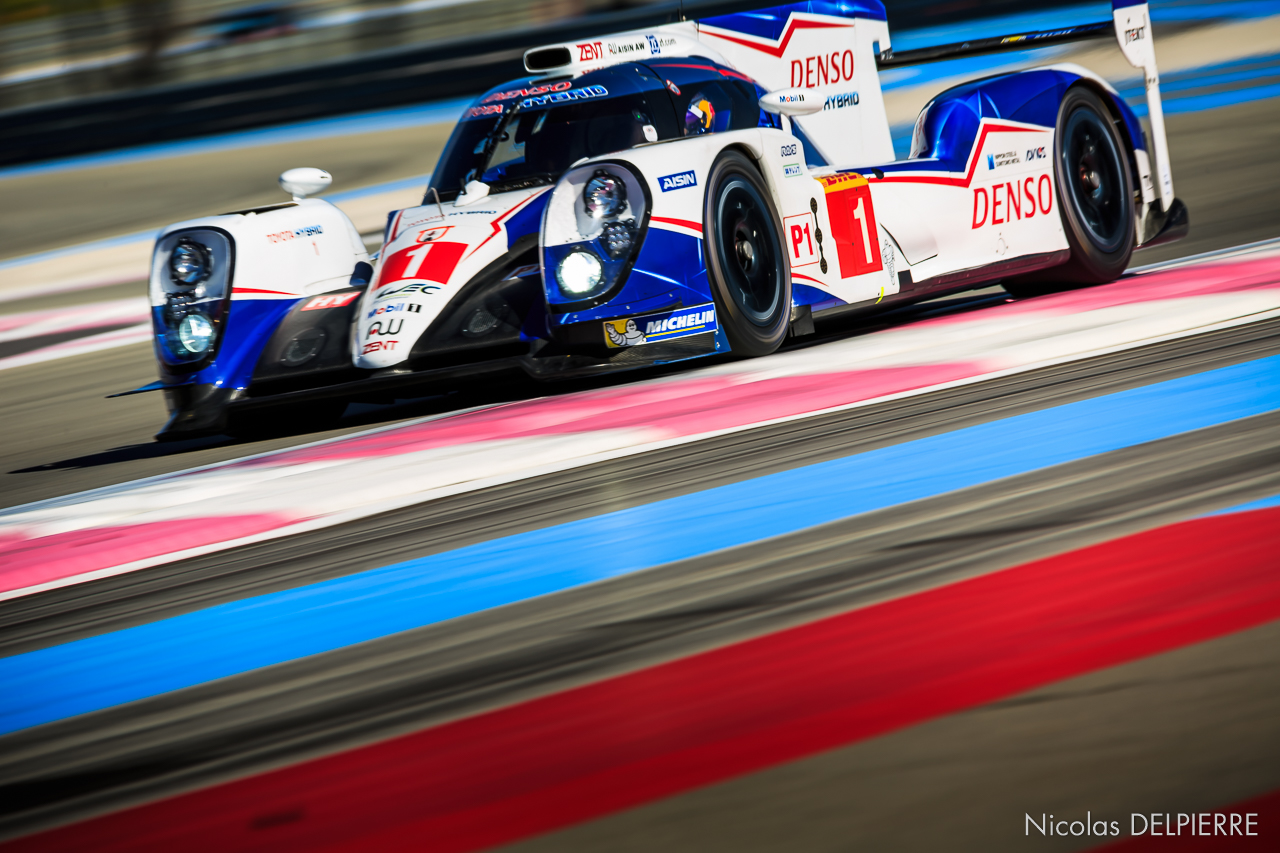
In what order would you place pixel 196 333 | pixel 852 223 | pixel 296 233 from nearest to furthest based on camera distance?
pixel 196 333, pixel 852 223, pixel 296 233

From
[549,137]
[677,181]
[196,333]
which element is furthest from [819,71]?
[196,333]

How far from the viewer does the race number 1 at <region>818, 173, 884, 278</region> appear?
5.82 meters

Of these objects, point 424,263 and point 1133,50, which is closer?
point 424,263

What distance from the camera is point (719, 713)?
222 centimetres

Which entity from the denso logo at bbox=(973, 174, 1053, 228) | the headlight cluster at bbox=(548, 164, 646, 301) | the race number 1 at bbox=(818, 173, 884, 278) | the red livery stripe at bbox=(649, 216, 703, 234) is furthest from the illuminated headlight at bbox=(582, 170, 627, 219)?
the denso logo at bbox=(973, 174, 1053, 228)

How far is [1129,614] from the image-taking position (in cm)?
245

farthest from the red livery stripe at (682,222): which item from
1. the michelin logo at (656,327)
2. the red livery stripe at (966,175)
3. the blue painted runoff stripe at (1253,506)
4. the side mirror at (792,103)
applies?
the blue painted runoff stripe at (1253,506)

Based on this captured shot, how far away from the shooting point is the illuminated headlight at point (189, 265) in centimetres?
569

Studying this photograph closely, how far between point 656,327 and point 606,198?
0.45m

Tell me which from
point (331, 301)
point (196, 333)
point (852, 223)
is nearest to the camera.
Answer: point (196, 333)

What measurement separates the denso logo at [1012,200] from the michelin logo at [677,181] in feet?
5.67

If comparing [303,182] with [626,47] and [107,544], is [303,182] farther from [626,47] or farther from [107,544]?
[107,544]

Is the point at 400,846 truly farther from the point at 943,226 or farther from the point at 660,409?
the point at 943,226

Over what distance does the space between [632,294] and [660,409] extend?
521mm
